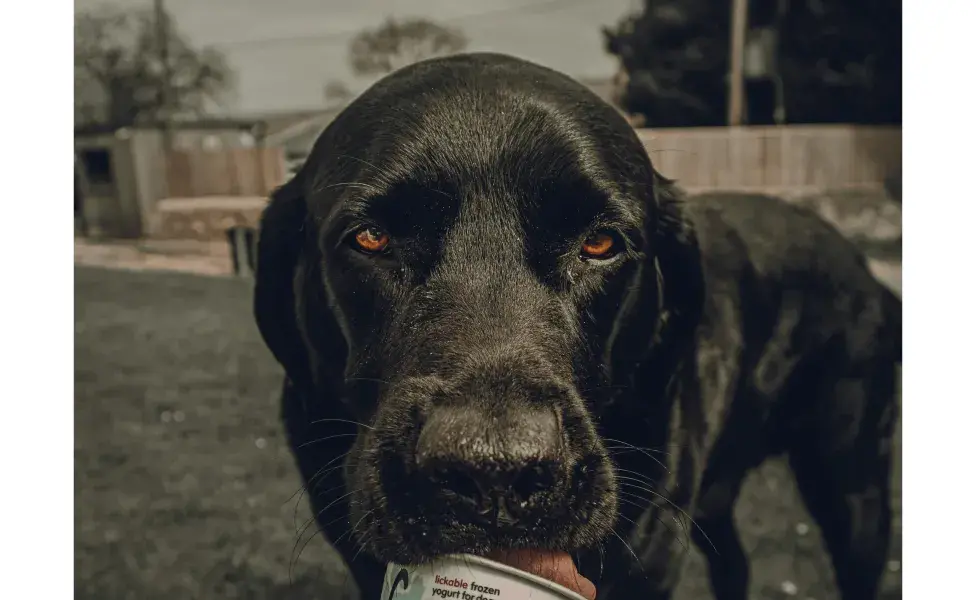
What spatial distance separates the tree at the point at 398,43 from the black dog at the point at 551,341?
0.15 m

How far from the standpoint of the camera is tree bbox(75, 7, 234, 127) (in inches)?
69.5

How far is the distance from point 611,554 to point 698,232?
1.95 feet

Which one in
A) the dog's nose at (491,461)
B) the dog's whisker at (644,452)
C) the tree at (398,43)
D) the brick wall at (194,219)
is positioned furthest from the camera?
the brick wall at (194,219)

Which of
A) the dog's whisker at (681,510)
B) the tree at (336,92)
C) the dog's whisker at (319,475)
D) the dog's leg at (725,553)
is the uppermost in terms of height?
the tree at (336,92)

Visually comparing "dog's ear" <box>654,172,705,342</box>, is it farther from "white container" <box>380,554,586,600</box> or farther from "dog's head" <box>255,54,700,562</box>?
"white container" <box>380,554,586,600</box>

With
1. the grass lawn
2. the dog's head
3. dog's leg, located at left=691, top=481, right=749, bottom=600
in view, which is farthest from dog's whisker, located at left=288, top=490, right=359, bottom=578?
dog's leg, located at left=691, top=481, right=749, bottom=600

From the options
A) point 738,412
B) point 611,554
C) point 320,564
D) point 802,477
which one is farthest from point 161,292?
point 802,477

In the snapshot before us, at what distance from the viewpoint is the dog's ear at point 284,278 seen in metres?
1.49

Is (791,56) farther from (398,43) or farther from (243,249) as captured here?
(243,249)

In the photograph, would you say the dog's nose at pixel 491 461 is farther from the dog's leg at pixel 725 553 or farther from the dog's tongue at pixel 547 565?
the dog's leg at pixel 725 553

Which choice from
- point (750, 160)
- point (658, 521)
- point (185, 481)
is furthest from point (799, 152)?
point (185, 481)

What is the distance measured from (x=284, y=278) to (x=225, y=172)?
1.09 ft

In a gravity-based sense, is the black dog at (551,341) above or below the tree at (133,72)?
below

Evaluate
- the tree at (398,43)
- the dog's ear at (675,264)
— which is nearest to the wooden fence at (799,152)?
the dog's ear at (675,264)
